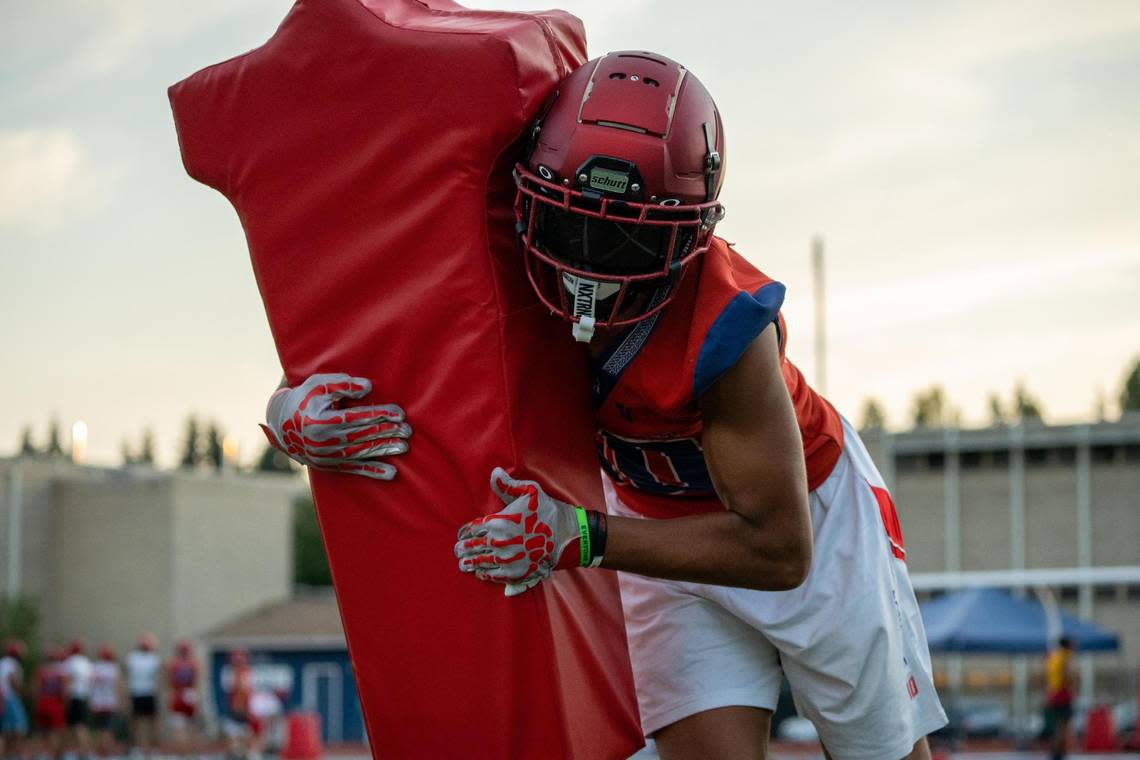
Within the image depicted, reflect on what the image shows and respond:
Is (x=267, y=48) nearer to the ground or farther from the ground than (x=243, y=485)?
farther from the ground

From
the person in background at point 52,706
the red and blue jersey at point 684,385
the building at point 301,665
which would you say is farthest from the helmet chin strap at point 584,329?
the building at point 301,665

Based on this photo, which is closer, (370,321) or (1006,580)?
(370,321)

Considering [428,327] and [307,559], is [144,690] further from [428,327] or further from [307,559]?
[307,559]

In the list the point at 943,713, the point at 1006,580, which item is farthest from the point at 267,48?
the point at 1006,580

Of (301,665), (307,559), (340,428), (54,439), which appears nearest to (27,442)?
(54,439)

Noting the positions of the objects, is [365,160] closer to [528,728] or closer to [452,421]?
[452,421]

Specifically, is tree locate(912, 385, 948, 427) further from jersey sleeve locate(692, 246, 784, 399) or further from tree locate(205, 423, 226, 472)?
jersey sleeve locate(692, 246, 784, 399)

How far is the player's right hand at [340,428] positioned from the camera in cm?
315

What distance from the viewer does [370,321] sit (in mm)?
3279

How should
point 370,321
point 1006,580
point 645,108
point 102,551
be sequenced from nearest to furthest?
1. point 645,108
2. point 370,321
3. point 1006,580
4. point 102,551

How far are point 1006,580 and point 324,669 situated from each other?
1719 centimetres

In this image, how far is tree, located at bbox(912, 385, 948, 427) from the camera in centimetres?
8356

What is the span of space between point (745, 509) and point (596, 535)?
317 millimetres

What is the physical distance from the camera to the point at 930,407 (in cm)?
8456
